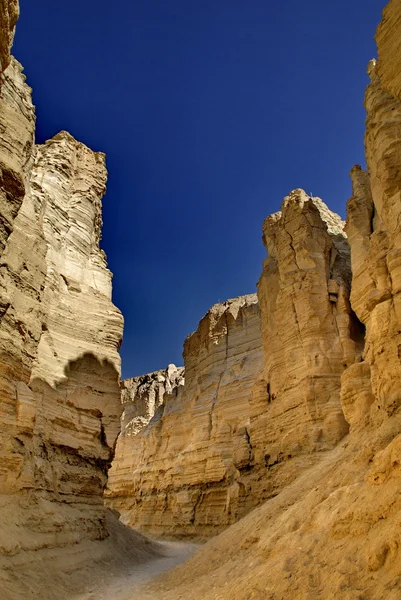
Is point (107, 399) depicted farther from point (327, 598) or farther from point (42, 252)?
point (327, 598)

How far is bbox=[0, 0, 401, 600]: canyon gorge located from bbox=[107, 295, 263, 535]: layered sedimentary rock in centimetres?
26

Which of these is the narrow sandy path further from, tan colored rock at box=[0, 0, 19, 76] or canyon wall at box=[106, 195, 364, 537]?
tan colored rock at box=[0, 0, 19, 76]

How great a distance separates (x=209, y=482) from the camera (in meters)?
30.8

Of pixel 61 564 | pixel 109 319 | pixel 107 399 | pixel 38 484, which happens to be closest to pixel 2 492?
pixel 38 484

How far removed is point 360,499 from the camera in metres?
7.30

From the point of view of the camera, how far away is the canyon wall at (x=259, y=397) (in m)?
21.0

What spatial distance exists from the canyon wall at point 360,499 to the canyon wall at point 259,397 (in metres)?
3.13

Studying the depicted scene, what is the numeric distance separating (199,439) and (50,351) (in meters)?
19.8

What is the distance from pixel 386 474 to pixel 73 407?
13244 mm

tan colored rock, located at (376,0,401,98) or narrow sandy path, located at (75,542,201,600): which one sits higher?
tan colored rock, located at (376,0,401,98)

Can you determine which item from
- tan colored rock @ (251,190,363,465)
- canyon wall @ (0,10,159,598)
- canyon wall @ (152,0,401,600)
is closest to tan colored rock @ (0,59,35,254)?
canyon wall @ (0,10,159,598)

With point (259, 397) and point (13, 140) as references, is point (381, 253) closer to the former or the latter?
point (13, 140)

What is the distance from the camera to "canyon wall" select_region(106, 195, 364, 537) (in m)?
21.0

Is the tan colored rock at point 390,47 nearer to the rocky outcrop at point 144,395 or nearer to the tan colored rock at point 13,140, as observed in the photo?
the tan colored rock at point 13,140
